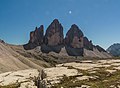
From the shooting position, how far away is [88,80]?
53.0ft

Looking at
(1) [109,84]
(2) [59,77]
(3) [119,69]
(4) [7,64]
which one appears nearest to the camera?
(1) [109,84]

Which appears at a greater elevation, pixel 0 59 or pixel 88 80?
pixel 0 59

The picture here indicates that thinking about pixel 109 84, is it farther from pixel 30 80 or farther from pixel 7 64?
pixel 7 64

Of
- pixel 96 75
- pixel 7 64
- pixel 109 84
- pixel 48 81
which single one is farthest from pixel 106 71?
pixel 7 64

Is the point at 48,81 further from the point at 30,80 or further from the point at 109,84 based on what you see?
the point at 109,84

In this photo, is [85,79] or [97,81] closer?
[97,81]

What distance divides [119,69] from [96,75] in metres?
2.88

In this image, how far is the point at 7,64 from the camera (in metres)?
185

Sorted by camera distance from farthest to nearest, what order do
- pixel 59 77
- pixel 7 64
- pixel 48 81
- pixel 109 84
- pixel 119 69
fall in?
1. pixel 7 64
2. pixel 119 69
3. pixel 59 77
4. pixel 48 81
5. pixel 109 84

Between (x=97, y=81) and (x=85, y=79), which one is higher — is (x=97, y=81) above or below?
below

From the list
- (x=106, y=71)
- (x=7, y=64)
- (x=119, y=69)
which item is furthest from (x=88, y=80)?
(x=7, y=64)

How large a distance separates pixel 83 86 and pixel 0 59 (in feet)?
621

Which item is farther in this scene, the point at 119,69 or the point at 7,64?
the point at 7,64

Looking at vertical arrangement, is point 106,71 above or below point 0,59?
below
